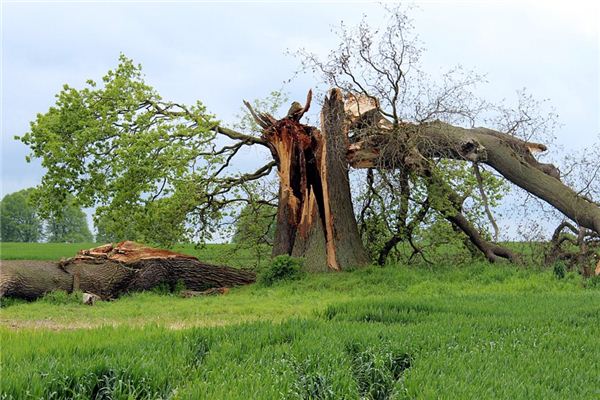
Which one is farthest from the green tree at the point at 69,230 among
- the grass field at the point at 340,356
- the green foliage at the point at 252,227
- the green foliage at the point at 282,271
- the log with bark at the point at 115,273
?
the grass field at the point at 340,356

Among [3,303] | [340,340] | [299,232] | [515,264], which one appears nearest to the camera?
[340,340]

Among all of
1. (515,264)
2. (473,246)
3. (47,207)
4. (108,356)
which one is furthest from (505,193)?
(108,356)

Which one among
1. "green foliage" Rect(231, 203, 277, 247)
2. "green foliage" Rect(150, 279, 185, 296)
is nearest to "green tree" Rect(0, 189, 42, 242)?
"green foliage" Rect(231, 203, 277, 247)

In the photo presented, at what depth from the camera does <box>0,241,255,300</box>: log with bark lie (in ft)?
46.4

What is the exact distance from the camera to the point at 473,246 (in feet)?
62.6

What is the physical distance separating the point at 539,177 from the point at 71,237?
196 ft

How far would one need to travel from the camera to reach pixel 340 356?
19.2 feet

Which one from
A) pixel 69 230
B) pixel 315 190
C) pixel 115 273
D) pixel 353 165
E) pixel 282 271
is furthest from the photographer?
pixel 69 230

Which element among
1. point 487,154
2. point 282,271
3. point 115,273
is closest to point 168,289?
point 115,273

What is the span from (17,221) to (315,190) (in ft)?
178

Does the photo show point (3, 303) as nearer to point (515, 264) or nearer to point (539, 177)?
point (515, 264)

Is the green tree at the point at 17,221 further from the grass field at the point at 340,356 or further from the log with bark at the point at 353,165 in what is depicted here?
the grass field at the point at 340,356

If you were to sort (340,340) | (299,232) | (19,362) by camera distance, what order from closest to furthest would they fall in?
(19,362) → (340,340) → (299,232)

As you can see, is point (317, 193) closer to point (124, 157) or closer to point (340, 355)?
point (124, 157)
